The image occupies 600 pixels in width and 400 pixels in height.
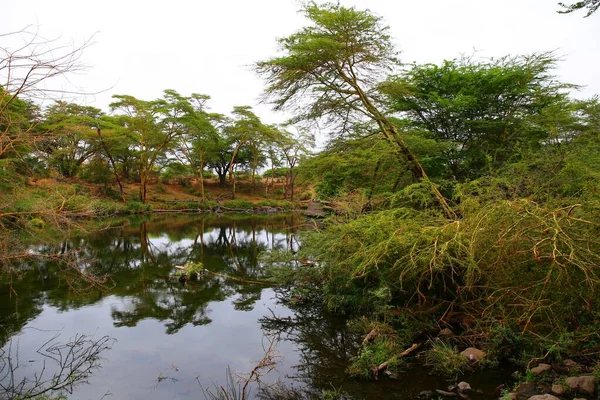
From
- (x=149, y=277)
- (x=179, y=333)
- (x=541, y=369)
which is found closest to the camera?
(x=541, y=369)

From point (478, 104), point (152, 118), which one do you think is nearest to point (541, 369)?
point (478, 104)

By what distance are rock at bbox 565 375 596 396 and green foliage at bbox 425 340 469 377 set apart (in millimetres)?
980

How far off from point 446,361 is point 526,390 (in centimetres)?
81

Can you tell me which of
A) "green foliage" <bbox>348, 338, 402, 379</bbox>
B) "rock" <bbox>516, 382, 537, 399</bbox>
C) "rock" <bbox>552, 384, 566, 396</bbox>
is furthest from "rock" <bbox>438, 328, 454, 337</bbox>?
"rock" <bbox>552, 384, 566, 396</bbox>

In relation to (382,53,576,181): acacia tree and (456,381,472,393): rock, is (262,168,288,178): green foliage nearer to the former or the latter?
(382,53,576,181): acacia tree

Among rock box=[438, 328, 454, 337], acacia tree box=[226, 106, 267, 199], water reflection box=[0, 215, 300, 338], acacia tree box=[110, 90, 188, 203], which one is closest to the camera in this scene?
rock box=[438, 328, 454, 337]

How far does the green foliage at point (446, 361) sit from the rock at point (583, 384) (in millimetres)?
980

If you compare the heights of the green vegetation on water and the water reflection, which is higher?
the green vegetation on water

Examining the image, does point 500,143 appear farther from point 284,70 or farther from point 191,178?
point 191,178

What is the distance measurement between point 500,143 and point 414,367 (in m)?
7.12

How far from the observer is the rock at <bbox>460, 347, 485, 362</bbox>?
166 inches

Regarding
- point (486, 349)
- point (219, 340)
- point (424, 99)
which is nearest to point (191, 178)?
point (424, 99)

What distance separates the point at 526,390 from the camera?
11.5 ft

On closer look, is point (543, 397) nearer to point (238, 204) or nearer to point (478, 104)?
point (478, 104)
